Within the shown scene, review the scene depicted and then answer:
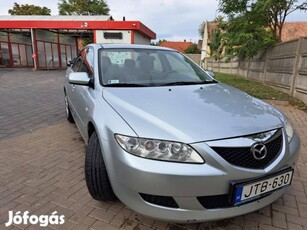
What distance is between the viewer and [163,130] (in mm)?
1773

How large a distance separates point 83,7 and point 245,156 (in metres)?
44.1

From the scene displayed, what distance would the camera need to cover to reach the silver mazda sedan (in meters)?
1.67

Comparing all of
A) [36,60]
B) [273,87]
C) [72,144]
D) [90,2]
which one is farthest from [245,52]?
[90,2]

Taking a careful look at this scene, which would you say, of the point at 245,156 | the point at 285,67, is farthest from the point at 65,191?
the point at 285,67

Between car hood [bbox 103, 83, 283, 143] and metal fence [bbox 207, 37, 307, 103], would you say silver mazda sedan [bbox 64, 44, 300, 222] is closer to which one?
car hood [bbox 103, 83, 283, 143]

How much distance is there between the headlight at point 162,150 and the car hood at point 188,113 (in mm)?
44

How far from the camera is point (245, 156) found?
68.7 inches

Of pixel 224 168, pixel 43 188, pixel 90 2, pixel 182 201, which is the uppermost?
pixel 90 2

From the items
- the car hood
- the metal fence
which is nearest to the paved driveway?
the car hood

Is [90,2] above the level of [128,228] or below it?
above

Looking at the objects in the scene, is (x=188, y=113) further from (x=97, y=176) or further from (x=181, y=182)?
(x=97, y=176)

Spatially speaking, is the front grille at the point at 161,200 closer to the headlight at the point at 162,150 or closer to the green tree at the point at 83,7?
the headlight at the point at 162,150

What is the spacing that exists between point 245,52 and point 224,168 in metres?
10.7

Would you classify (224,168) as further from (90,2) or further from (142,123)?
(90,2)
